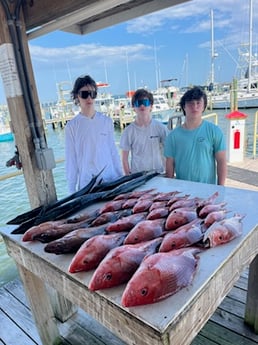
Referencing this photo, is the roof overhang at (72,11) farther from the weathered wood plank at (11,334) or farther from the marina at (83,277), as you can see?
the weathered wood plank at (11,334)

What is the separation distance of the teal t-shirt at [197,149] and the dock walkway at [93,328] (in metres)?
1.01

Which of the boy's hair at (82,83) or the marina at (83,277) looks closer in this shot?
the marina at (83,277)

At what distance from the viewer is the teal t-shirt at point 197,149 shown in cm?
200

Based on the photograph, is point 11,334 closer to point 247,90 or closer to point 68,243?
point 68,243

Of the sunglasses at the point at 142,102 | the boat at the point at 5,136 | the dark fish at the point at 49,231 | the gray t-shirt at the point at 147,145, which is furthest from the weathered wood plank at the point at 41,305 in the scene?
the boat at the point at 5,136

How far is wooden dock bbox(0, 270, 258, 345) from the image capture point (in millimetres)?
1715

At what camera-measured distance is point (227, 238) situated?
3.26 feet

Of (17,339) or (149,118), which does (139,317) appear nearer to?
(17,339)

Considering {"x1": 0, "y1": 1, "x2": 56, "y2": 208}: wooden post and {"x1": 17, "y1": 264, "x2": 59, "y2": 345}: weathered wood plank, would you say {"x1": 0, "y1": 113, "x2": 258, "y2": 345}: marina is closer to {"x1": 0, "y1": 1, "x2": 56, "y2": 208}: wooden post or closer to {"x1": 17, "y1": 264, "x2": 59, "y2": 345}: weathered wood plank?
{"x1": 17, "y1": 264, "x2": 59, "y2": 345}: weathered wood plank

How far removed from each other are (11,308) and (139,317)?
2009 millimetres

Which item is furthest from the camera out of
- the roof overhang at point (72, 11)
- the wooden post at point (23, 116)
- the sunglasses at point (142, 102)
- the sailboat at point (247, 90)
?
the sailboat at point (247, 90)

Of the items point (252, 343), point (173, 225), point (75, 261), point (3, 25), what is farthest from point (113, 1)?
point (252, 343)

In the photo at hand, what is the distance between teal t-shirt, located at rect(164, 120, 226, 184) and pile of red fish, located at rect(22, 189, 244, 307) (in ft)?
2.10

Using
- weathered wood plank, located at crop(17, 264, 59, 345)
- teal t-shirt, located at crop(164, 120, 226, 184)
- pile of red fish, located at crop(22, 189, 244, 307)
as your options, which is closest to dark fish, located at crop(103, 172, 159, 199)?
pile of red fish, located at crop(22, 189, 244, 307)
